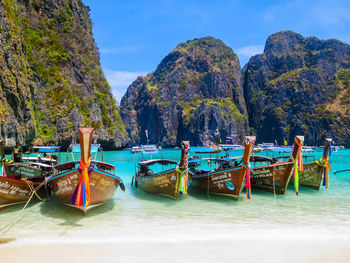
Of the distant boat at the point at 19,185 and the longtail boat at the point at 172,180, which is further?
the longtail boat at the point at 172,180

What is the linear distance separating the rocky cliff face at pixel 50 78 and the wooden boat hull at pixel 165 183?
24906 millimetres

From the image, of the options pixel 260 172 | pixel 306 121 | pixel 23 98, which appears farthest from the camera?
pixel 306 121

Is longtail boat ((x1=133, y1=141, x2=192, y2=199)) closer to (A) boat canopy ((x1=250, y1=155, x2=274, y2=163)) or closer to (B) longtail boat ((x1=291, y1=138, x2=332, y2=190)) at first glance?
(A) boat canopy ((x1=250, y1=155, x2=274, y2=163))

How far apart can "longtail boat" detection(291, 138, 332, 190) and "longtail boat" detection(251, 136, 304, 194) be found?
2180 mm

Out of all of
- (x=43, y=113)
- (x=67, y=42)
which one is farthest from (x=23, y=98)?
(x=67, y=42)

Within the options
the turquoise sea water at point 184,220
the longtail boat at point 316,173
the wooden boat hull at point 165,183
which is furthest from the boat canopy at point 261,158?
the wooden boat hull at point 165,183

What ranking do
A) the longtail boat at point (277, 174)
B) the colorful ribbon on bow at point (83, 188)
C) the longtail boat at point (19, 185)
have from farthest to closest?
the longtail boat at point (277, 174) < the longtail boat at point (19, 185) < the colorful ribbon on bow at point (83, 188)

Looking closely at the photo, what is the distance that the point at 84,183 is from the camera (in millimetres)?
9070

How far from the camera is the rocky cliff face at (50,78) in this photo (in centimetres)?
3462

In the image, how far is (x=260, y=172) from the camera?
48.9 ft

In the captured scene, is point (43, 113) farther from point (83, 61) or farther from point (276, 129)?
point (276, 129)

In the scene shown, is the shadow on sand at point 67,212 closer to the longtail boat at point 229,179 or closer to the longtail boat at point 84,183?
the longtail boat at point 84,183

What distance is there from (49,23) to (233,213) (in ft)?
216

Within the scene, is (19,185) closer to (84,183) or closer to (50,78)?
(84,183)
